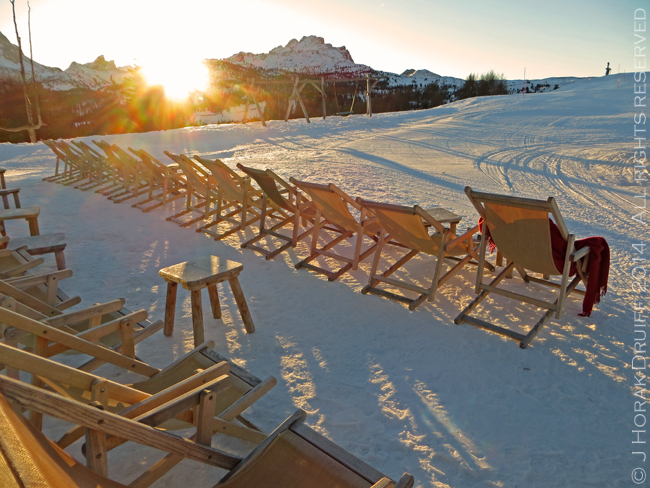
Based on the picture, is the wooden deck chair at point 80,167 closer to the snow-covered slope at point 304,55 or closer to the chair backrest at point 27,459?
the chair backrest at point 27,459

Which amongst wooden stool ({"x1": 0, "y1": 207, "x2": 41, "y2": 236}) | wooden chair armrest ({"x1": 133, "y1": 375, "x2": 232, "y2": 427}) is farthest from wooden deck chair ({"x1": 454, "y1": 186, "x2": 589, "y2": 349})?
wooden stool ({"x1": 0, "y1": 207, "x2": 41, "y2": 236})

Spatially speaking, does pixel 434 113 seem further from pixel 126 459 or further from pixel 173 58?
pixel 126 459

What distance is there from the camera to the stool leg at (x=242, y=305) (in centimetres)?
337

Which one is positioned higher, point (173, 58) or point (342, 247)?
point (173, 58)

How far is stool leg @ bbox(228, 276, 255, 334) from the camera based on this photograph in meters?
3.37

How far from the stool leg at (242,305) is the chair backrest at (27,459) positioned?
214cm

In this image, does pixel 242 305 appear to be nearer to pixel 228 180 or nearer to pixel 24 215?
pixel 228 180

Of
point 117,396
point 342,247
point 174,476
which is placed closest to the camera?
point 117,396

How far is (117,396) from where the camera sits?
1.62m

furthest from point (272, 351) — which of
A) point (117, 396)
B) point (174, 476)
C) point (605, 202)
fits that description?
point (605, 202)

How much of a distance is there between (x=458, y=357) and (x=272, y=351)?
1331 mm

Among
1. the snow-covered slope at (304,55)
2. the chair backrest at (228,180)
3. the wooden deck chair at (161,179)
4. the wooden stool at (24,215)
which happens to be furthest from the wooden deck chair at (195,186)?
the snow-covered slope at (304,55)

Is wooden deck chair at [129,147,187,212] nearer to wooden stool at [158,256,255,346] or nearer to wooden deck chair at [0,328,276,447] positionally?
wooden stool at [158,256,255,346]

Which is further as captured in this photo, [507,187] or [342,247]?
[507,187]
